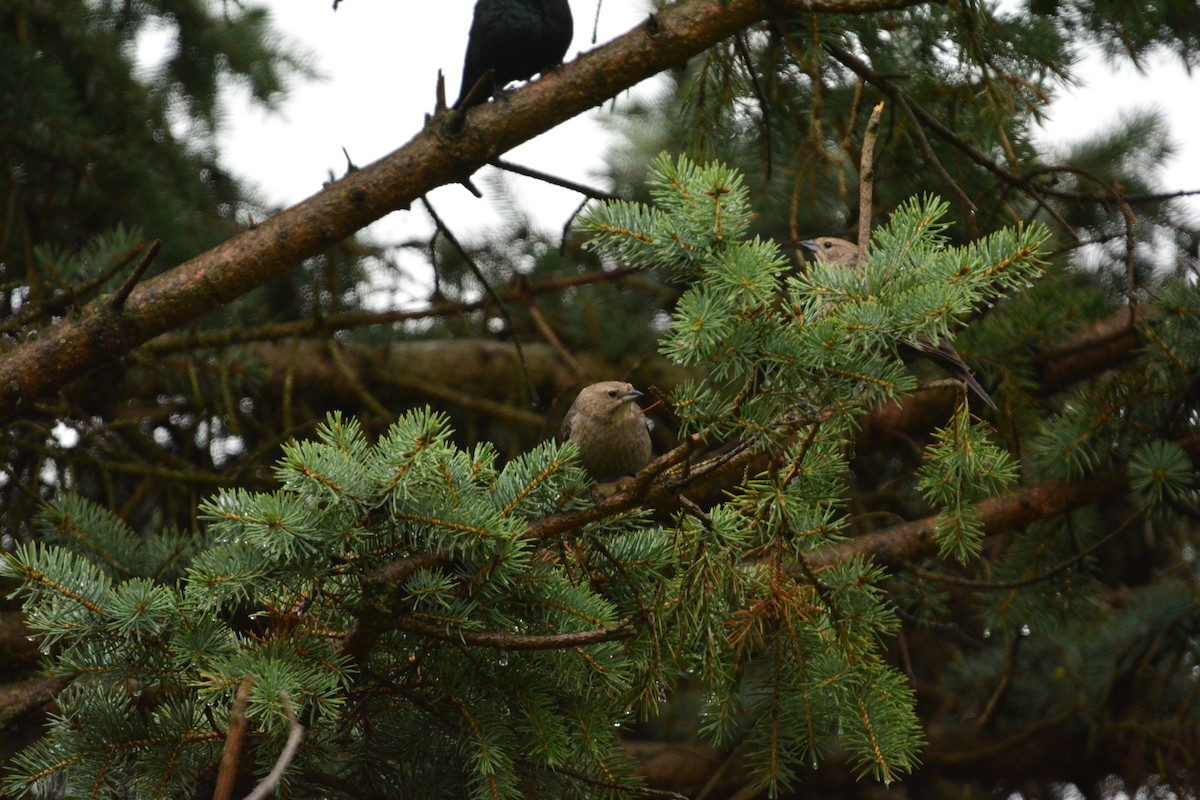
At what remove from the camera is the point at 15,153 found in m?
4.83

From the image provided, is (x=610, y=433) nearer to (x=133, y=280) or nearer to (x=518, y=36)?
(x=133, y=280)

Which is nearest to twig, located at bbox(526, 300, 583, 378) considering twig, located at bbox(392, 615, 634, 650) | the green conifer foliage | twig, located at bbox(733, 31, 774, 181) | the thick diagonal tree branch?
twig, located at bbox(733, 31, 774, 181)

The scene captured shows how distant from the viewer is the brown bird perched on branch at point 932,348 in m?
2.78

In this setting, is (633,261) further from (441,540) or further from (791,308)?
(441,540)

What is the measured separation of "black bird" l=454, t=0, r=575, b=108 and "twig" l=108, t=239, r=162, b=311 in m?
1.84

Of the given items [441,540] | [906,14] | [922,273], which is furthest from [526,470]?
[906,14]

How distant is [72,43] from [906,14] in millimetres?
3573

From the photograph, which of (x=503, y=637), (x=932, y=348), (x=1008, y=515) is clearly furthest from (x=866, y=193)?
(x=1008, y=515)

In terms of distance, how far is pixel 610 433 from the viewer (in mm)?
3861

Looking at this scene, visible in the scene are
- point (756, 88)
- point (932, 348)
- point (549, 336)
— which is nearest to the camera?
A: point (932, 348)

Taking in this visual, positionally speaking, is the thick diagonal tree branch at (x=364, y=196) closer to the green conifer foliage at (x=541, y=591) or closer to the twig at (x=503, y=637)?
the green conifer foliage at (x=541, y=591)

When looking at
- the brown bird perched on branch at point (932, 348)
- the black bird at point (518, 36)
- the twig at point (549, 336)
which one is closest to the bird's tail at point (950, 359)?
the brown bird perched on branch at point (932, 348)

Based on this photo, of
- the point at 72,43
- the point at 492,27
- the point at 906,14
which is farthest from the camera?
the point at 72,43

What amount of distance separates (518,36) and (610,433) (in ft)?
6.04
